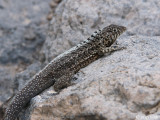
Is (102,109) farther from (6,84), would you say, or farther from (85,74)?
(6,84)

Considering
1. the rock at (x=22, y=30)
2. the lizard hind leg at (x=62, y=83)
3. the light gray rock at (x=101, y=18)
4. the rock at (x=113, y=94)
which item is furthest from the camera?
the rock at (x=22, y=30)

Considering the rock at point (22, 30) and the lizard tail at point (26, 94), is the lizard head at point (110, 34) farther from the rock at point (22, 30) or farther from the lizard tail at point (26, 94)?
the rock at point (22, 30)

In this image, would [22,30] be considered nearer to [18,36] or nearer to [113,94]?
[18,36]

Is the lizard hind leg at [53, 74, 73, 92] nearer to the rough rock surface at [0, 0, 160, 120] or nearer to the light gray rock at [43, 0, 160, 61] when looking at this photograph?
the rough rock surface at [0, 0, 160, 120]

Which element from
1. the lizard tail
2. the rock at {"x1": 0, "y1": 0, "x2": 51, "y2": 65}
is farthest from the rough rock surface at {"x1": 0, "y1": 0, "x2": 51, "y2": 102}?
the lizard tail

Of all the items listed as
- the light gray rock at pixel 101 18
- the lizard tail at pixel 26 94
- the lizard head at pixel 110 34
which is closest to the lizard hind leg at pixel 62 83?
the lizard tail at pixel 26 94

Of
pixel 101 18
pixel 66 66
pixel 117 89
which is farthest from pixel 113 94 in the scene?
pixel 101 18
